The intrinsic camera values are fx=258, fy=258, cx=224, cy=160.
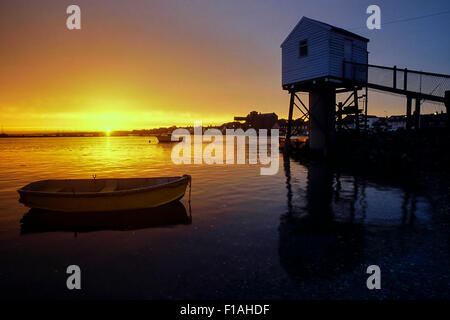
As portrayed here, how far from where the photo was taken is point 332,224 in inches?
391

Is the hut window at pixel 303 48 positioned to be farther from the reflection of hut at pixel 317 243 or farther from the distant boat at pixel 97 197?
the distant boat at pixel 97 197

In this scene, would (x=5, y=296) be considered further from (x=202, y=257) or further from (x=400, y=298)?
(x=400, y=298)

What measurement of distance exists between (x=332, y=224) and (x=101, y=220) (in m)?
9.52

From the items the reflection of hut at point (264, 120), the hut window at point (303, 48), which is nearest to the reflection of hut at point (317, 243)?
the hut window at point (303, 48)

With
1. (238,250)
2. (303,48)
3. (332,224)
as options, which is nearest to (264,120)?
(303,48)

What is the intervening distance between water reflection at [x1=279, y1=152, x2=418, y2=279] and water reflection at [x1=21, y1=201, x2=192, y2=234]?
15.3 feet

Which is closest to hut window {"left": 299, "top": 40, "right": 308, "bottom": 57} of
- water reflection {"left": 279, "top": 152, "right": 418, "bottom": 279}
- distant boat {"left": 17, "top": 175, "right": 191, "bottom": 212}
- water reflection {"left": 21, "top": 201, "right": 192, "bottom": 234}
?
water reflection {"left": 279, "top": 152, "right": 418, "bottom": 279}

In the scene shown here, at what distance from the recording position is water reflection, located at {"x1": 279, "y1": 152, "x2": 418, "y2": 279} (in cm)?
695

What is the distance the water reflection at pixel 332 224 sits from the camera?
6953 mm

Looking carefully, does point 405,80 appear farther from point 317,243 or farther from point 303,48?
point 317,243

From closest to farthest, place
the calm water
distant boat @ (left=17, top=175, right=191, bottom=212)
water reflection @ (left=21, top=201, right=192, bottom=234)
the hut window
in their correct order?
the calm water < water reflection @ (left=21, top=201, right=192, bottom=234) < distant boat @ (left=17, top=175, right=191, bottom=212) < the hut window

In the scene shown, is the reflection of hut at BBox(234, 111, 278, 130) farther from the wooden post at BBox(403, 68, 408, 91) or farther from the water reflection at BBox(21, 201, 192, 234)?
the water reflection at BBox(21, 201, 192, 234)

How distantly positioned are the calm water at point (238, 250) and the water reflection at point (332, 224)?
1.5 inches
